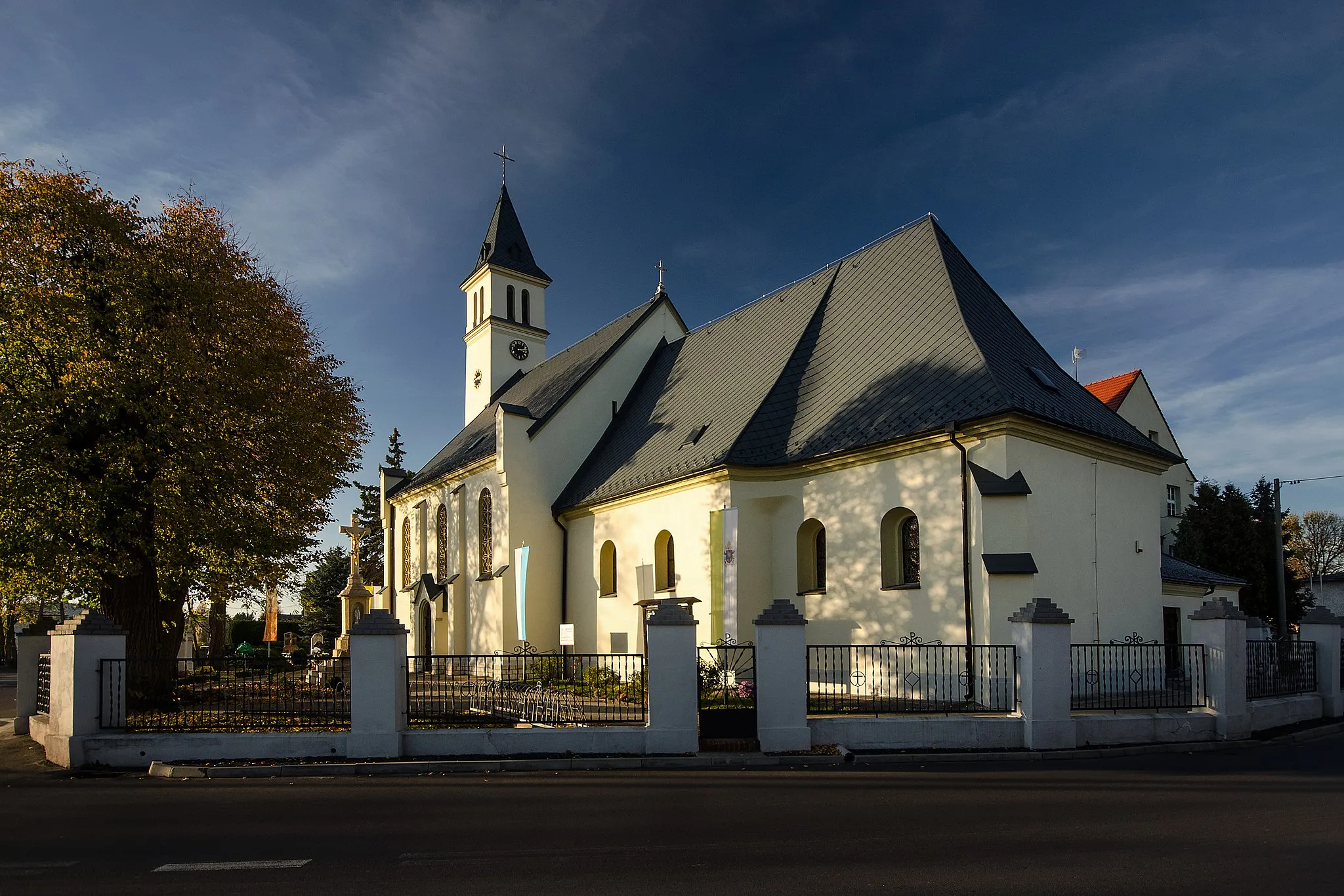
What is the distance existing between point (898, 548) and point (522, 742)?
897 centimetres

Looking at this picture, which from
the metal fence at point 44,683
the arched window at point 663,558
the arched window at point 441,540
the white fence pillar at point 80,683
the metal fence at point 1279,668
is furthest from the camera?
the arched window at point 441,540

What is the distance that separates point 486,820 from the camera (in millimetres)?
8305

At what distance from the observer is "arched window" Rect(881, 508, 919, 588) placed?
17.3 metres

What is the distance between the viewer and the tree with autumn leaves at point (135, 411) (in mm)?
15023

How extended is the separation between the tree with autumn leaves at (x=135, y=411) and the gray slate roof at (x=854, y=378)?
9.25m

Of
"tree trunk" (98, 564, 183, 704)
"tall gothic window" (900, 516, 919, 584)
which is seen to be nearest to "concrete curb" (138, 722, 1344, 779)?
"tall gothic window" (900, 516, 919, 584)

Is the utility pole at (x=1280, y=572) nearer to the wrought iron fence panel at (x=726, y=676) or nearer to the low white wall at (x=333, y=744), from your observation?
the wrought iron fence panel at (x=726, y=676)

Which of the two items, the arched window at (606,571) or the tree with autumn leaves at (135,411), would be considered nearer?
the tree with autumn leaves at (135,411)

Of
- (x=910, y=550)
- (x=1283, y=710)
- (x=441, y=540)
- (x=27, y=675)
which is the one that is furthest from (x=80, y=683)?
(x=441, y=540)

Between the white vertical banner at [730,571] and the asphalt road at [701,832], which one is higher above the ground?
the white vertical banner at [730,571]

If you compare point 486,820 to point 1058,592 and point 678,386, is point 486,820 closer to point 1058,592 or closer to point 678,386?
point 1058,592

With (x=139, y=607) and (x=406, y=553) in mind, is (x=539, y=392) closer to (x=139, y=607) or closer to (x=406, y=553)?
(x=406, y=553)

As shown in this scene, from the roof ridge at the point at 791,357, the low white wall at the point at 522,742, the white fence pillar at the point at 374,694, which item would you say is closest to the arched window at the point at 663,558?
the roof ridge at the point at 791,357

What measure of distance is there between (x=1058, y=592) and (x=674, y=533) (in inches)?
349
